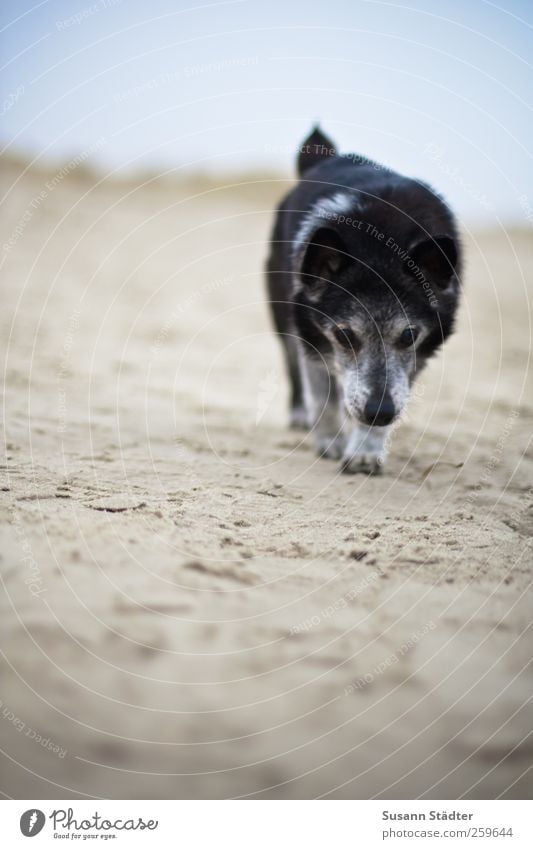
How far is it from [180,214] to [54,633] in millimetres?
16340

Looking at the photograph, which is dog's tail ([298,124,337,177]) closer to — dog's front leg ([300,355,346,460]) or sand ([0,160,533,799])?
dog's front leg ([300,355,346,460])

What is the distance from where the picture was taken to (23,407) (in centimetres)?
637

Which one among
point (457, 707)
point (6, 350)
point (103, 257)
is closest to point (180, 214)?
point (103, 257)

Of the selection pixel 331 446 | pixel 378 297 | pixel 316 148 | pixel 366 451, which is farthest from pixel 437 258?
pixel 316 148

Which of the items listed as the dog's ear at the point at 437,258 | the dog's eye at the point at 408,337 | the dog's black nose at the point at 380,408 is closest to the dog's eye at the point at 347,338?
the dog's eye at the point at 408,337

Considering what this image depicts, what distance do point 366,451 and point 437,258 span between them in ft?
5.46

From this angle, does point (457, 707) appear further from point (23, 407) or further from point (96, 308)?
point (96, 308)

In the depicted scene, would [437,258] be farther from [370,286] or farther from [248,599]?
[248,599]

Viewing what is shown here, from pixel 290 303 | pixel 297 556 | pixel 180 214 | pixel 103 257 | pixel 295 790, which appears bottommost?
pixel 295 790

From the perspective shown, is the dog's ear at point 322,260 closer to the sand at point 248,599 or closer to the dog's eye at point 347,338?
the dog's eye at point 347,338

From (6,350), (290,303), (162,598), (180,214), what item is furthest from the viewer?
(180,214)

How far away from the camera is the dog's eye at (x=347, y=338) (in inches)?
211

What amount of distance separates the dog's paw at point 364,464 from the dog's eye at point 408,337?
0.99m

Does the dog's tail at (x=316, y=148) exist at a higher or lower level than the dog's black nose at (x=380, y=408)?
higher
